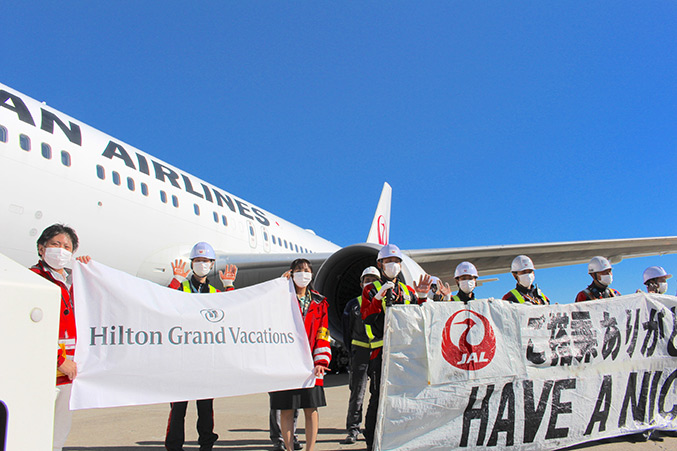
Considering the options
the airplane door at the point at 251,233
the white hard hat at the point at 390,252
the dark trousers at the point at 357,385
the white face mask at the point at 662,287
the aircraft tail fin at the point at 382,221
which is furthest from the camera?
the aircraft tail fin at the point at 382,221

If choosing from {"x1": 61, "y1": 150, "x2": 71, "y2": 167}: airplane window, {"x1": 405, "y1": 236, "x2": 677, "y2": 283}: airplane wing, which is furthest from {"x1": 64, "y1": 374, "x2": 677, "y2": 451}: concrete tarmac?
{"x1": 405, "y1": 236, "x2": 677, "y2": 283}: airplane wing

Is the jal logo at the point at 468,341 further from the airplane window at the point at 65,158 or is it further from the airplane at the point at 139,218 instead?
the airplane window at the point at 65,158

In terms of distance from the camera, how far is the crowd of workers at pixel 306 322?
2582 millimetres

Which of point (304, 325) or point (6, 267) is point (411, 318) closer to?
point (304, 325)

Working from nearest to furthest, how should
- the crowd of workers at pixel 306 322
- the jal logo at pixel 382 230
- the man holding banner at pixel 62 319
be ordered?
1. the man holding banner at pixel 62 319
2. the crowd of workers at pixel 306 322
3. the jal logo at pixel 382 230

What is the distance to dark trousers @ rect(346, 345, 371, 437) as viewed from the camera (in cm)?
391

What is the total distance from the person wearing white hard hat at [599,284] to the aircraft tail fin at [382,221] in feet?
37.7

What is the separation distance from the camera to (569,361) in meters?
3.72

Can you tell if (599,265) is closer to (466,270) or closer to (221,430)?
(466,270)

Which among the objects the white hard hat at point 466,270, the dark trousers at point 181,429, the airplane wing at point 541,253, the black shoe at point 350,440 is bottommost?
the black shoe at point 350,440

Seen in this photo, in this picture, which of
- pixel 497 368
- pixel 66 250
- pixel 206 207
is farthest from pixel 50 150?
pixel 497 368

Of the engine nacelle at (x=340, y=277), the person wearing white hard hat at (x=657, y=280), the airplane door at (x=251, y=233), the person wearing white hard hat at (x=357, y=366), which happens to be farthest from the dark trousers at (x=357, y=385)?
the airplane door at (x=251, y=233)

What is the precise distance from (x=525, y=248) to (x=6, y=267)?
28.3 ft

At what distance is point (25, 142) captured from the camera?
5.51 m
